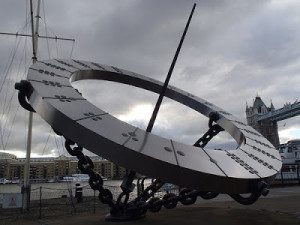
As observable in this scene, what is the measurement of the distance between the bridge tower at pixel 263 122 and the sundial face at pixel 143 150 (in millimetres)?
64390

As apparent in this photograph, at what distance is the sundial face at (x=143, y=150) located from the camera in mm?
4422

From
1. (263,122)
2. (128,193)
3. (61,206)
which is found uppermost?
(263,122)

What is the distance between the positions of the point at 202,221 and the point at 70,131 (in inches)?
145

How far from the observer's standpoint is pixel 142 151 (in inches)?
175

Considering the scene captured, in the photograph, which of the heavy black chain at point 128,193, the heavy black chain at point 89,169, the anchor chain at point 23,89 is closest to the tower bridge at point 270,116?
the heavy black chain at point 128,193

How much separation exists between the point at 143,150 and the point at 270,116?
65.7 metres

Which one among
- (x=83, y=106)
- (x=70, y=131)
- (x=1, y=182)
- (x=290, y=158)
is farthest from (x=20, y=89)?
(x=1, y=182)

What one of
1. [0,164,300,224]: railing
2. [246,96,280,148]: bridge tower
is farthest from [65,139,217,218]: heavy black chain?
[246,96,280,148]: bridge tower

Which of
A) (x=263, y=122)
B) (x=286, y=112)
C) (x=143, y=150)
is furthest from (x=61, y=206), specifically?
(x=263, y=122)

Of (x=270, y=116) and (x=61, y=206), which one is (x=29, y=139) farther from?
(x=270, y=116)

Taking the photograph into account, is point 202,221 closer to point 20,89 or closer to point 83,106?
point 83,106

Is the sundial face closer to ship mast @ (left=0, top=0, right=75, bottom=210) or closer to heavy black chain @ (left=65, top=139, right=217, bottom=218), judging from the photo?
heavy black chain @ (left=65, top=139, right=217, bottom=218)

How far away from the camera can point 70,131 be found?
4809 mm

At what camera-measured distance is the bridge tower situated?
72.4m
